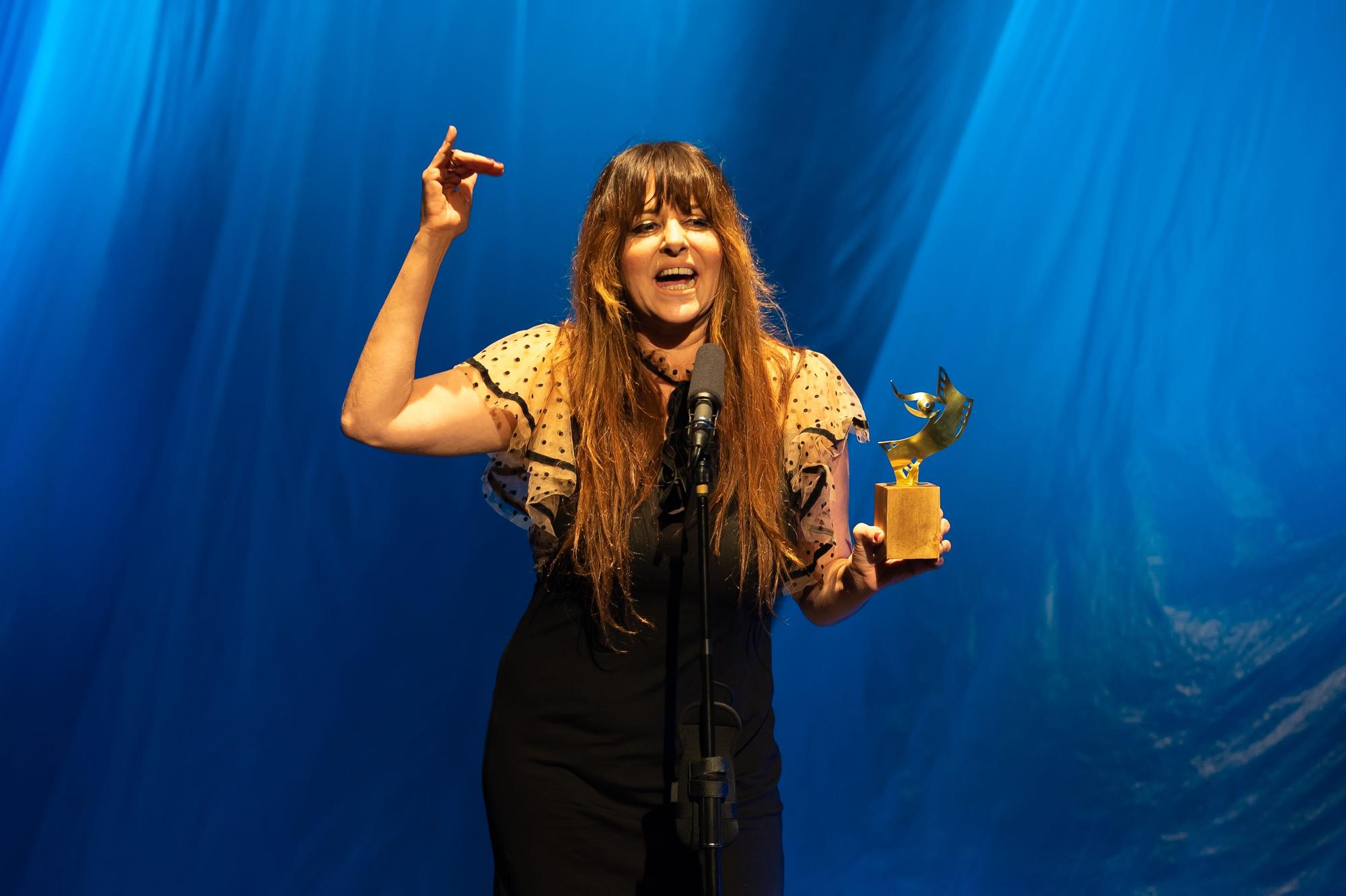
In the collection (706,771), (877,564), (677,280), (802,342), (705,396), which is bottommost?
(706,771)

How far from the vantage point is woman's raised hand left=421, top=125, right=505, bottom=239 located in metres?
1.44

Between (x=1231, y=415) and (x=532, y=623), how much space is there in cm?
188

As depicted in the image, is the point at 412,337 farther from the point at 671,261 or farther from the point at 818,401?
the point at 818,401

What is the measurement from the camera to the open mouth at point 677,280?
1591 millimetres

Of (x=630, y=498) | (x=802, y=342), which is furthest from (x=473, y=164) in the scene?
(x=802, y=342)

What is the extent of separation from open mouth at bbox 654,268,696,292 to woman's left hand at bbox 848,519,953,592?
406 mm

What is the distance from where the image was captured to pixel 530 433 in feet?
5.30

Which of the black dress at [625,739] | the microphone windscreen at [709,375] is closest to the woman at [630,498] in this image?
the black dress at [625,739]

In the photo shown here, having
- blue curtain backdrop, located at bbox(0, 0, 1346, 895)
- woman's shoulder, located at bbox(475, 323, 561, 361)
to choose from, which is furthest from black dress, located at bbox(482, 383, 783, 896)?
blue curtain backdrop, located at bbox(0, 0, 1346, 895)

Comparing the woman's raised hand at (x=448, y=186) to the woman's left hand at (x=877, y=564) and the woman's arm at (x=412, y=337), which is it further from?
the woman's left hand at (x=877, y=564)

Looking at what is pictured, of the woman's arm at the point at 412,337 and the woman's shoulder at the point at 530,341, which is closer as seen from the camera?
the woman's arm at the point at 412,337

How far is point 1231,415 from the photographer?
270cm

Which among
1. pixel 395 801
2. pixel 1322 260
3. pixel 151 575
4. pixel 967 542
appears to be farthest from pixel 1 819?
pixel 1322 260

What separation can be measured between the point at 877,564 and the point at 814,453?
21 centimetres
